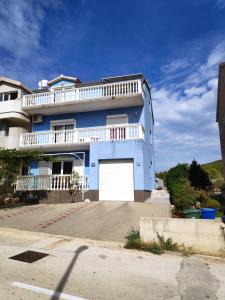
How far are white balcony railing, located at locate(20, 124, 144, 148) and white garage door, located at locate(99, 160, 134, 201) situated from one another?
177 centimetres

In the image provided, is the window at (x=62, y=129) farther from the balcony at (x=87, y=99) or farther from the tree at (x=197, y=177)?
the tree at (x=197, y=177)

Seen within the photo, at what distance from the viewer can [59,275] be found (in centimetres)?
493

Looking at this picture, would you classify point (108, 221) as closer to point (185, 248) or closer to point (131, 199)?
point (185, 248)

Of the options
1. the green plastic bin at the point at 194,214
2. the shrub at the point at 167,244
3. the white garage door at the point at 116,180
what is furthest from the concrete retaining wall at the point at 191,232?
the white garage door at the point at 116,180

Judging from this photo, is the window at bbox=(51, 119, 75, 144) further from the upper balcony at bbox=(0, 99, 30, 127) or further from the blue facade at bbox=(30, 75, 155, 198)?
the upper balcony at bbox=(0, 99, 30, 127)

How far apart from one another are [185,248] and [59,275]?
3939 millimetres

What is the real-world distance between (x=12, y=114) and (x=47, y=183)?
7.13 metres

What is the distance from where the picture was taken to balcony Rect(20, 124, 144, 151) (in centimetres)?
1617

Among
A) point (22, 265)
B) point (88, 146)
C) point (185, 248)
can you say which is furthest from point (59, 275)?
point (88, 146)

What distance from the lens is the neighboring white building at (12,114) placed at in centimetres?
1939

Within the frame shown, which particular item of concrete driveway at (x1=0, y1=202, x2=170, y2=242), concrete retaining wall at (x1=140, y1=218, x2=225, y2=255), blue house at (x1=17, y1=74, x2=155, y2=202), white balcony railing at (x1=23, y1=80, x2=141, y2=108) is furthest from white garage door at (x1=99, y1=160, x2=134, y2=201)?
concrete retaining wall at (x1=140, y1=218, x2=225, y2=255)

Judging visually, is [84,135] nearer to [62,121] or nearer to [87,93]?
[87,93]

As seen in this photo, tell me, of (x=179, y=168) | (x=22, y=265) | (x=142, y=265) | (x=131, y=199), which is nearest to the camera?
(x=22, y=265)

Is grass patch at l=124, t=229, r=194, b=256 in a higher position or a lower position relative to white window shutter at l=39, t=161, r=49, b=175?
lower
